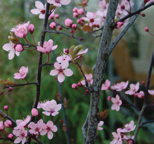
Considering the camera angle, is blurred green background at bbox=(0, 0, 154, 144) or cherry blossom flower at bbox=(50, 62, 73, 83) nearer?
cherry blossom flower at bbox=(50, 62, 73, 83)

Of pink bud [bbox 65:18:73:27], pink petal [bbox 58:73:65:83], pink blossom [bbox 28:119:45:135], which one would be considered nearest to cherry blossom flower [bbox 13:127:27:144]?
pink blossom [bbox 28:119:45:135]

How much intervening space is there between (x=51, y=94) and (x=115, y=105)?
3.68ft

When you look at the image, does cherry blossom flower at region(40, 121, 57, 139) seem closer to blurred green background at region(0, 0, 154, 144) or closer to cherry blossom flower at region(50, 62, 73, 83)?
cherry blossom flower at region(50, 62, 73, 83)

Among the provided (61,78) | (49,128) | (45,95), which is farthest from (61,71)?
(45,95)

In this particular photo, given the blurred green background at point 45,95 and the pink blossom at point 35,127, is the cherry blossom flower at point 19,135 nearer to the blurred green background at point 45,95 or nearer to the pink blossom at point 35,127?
the pink blossom at point 35,127

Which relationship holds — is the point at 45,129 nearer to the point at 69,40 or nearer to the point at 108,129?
the point at 108,129

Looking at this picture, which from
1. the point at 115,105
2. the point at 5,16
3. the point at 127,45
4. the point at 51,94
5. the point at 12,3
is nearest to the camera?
the point at 115,105

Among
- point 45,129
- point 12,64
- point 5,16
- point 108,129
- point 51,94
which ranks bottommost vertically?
point 108,129

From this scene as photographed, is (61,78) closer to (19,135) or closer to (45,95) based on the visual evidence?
(19,135)

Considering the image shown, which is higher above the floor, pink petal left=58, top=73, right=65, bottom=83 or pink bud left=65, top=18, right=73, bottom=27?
pink bud left=65, top=18, right=73, bottom=27

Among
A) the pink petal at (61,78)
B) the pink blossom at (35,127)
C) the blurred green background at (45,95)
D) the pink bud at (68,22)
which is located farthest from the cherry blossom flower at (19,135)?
the blurred green background at (45,95)

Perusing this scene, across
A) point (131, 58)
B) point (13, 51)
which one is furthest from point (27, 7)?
point (13, 51)

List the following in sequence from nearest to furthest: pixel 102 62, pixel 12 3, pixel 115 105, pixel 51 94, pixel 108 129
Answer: pixel 102 62
pixel 115 105
pixel 51 94
pixel 108 129
pixel 12 3

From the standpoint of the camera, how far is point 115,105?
0.59 metres
